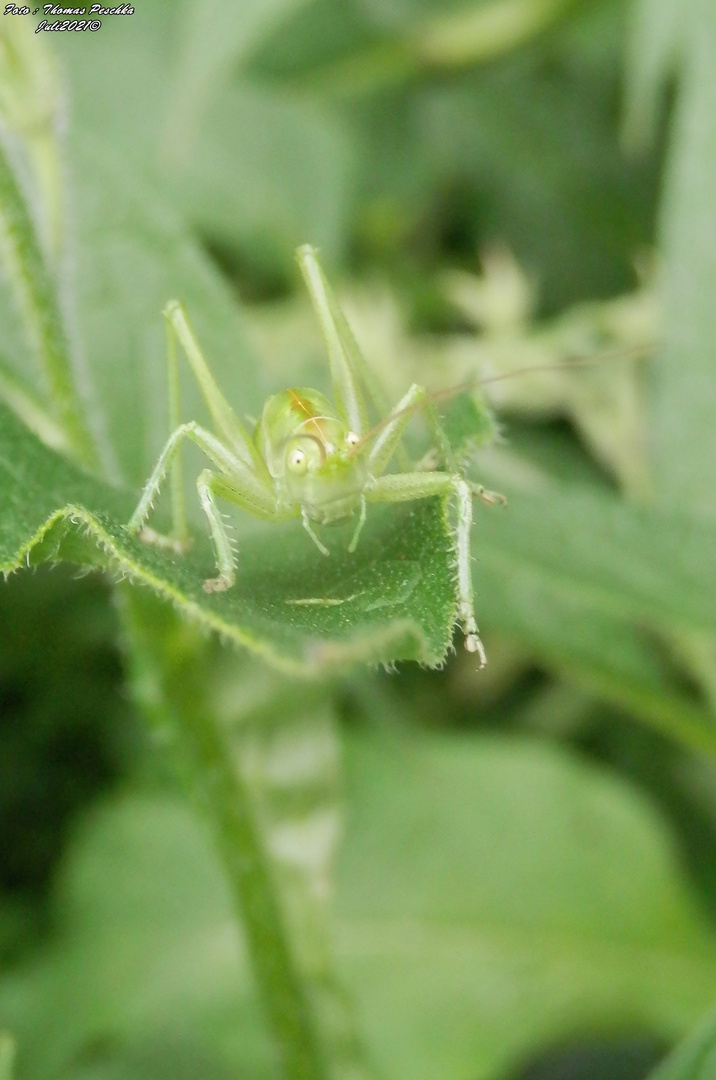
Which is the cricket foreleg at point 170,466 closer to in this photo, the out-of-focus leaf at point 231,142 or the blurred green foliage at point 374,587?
the blurred green foliage at point 374,587

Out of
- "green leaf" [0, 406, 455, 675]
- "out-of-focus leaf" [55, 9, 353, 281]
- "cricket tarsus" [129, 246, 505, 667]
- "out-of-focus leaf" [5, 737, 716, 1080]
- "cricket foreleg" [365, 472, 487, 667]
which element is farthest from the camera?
"out-of-focus leaf" [55, 9, 353, 281]

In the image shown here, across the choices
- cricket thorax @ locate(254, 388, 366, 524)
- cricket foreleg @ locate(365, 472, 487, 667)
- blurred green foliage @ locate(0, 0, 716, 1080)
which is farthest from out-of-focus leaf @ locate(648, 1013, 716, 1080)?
cricket thorax @ locate(254, 388, 366, 524)

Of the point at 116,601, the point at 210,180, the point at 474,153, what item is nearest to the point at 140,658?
the point at 116,601

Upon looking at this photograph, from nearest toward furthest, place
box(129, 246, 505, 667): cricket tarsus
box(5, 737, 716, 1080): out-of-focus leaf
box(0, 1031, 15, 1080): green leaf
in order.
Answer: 1. box(0, 1031, 15, 1080): green leaf
2. box(129, 246, 505, 667): cricket tarsus
3. box(5, 737, 716, 1080): out-of-focus leaf

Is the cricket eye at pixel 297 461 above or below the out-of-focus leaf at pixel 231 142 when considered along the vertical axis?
below

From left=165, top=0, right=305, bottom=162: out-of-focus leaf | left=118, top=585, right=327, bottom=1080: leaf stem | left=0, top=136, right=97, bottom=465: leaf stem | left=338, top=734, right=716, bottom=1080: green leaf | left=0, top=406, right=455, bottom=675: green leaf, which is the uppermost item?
left=165, top=0, right=305, bottom=162: out-of-focus leaf

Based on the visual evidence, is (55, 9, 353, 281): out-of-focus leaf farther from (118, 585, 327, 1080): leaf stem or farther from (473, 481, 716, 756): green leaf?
(118, 585, 327, 1080): leaf stem

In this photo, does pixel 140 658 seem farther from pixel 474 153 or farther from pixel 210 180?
pixel 474 153

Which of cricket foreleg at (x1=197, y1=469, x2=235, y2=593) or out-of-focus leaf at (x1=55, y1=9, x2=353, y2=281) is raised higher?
out-of-focus leaf at (x1=55, y1=9, x2=353, y2=281)

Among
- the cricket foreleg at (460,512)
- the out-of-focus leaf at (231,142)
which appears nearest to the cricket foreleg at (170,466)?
the cricket foreleg at (460,512)

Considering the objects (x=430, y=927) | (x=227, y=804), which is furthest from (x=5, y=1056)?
(x=430, y=927)
